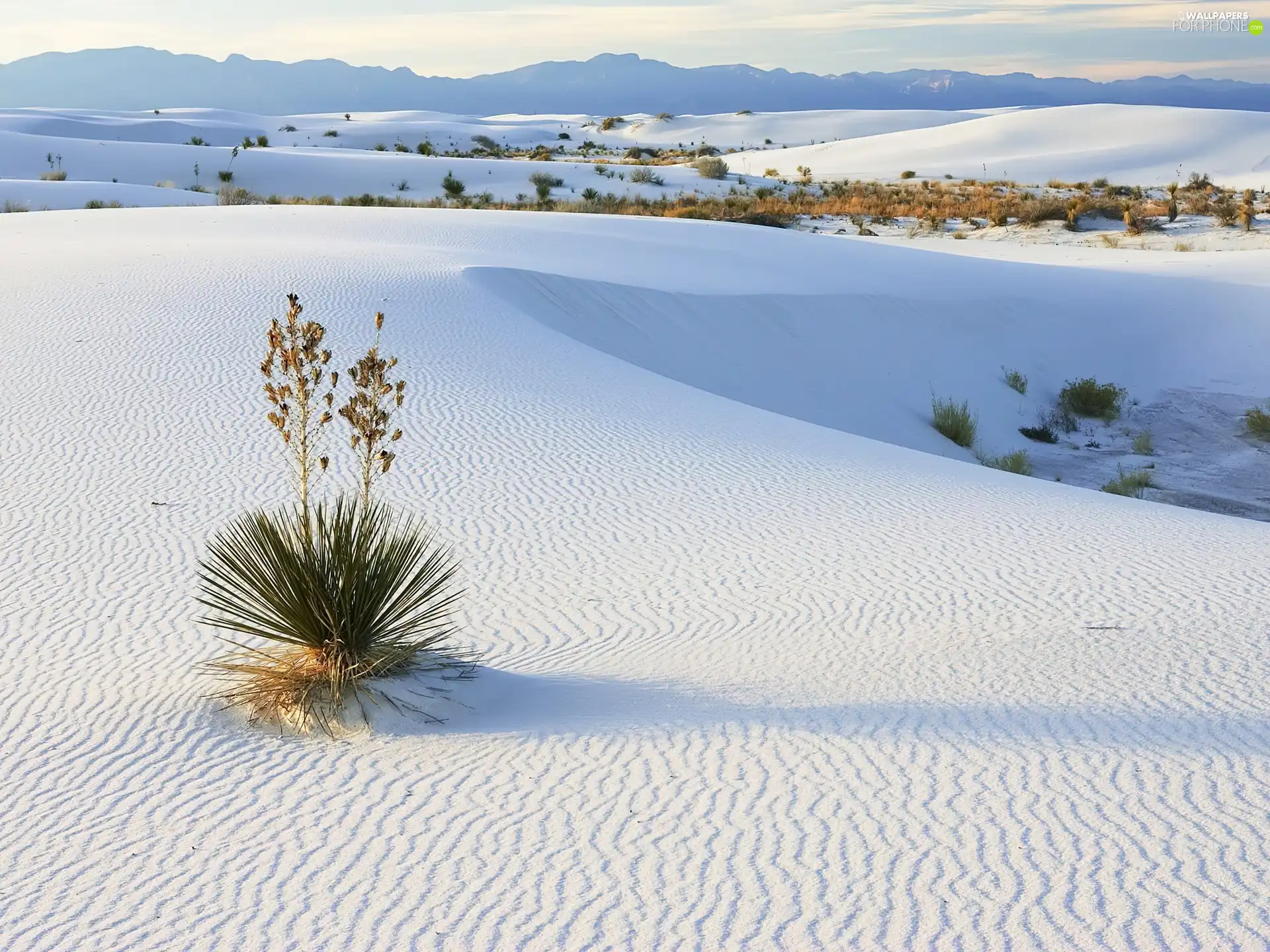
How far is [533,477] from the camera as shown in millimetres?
7984

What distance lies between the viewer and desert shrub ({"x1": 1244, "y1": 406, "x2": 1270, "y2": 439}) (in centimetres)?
1383

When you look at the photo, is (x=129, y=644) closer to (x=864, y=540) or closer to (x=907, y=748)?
(x=907, y=748)

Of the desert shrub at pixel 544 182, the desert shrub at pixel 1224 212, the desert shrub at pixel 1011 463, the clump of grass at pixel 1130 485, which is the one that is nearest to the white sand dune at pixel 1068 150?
the desert shrub at pixel 1224 212

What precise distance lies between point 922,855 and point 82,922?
2.25 metres

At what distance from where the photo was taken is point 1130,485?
11945mm

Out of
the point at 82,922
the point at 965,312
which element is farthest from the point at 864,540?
the point at 965,312

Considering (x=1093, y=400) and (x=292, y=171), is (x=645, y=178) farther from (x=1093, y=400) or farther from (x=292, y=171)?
(x=1093, y=400)

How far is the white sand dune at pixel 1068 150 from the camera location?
49.3 metres

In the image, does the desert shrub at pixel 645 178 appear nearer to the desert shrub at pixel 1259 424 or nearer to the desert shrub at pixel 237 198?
the desert shrub at pixel 237 198

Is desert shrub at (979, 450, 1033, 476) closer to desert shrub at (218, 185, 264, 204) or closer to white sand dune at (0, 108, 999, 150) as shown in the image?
desert shrub at (218, 185, 264, 204)

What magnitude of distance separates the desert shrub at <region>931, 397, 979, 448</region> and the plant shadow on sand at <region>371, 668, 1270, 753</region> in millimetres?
9100

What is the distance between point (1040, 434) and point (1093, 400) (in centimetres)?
136

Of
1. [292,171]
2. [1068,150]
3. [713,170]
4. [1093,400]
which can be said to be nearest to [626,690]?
[1093,400]

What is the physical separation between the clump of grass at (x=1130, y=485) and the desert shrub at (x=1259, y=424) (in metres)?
2.01
